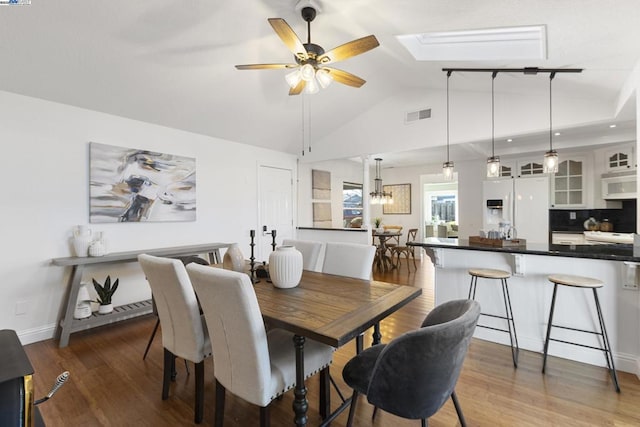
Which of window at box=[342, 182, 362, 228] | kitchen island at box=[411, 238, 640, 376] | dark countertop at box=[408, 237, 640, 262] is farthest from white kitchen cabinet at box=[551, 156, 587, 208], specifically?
window at box=[342, 182, 362, 228]

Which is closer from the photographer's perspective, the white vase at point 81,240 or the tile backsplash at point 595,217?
the white vase at point 81,240

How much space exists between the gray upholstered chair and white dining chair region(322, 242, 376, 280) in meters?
1.18

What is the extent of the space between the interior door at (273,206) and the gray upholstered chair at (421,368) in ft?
12.6

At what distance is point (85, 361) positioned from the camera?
257 cm

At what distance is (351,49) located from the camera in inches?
83.9

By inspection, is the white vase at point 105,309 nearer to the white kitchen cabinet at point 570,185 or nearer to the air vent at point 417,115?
the air vent at point 417,115

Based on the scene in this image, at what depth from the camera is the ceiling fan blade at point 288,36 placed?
185cm

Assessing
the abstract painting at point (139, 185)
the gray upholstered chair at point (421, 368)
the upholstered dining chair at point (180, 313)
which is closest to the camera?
the gray upholstered chair at point (421, 368)

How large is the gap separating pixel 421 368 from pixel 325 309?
574 mm

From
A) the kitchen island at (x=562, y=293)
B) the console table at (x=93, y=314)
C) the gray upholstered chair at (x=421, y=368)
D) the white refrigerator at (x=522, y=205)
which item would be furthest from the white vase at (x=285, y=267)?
the white refrigerator at (x=522, y=205)

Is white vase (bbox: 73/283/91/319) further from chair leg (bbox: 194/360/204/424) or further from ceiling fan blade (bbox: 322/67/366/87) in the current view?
ceiling fan blade (bbox: 322/67/366/87)

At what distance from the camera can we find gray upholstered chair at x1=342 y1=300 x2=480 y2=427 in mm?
1182

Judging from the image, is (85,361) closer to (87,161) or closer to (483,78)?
(87,161)

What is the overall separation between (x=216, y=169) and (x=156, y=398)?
3153 millimetres
